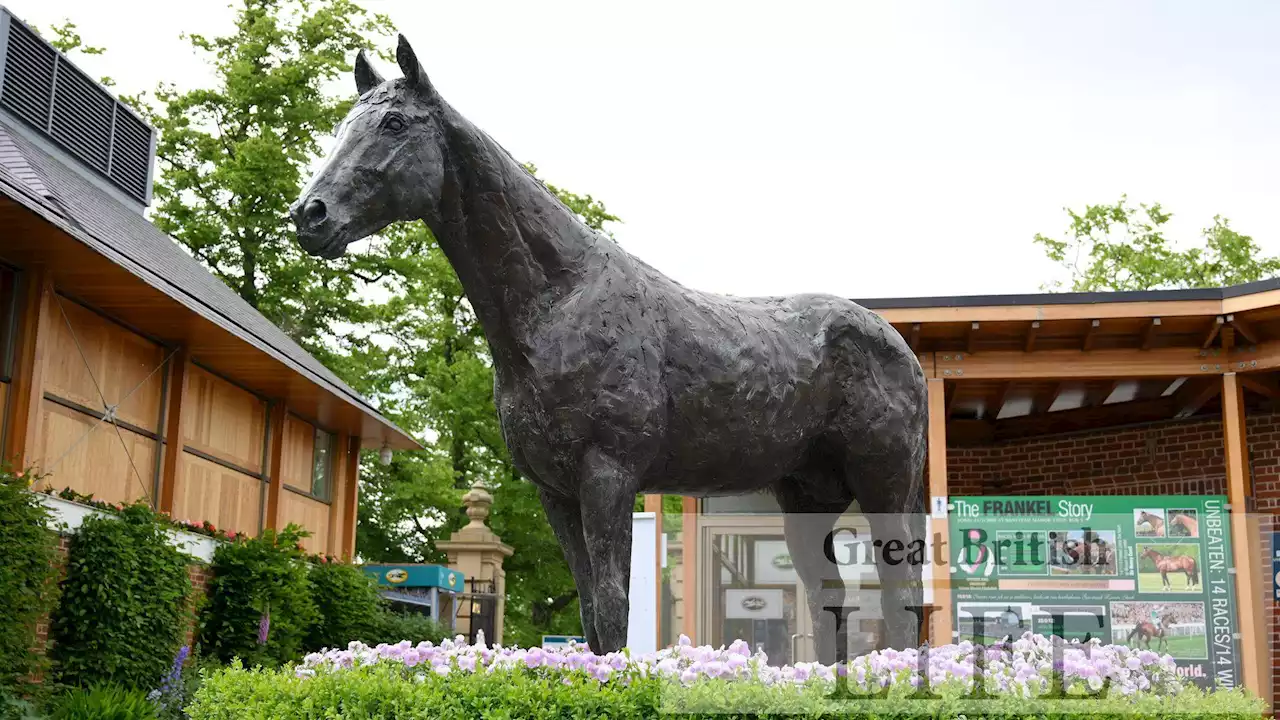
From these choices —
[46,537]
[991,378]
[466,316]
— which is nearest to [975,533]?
[991,378]

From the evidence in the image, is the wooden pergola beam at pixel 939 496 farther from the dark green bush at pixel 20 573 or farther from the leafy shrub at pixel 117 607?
the dark green bush at pixel 20 573

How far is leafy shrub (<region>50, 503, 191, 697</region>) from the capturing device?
939 centimetres

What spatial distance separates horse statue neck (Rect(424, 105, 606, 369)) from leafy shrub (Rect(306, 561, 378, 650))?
1097cm

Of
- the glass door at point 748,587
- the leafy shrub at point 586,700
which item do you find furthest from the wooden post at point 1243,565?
the leafy shrub at point 586,700

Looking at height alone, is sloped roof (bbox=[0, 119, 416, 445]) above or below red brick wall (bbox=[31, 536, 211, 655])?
above

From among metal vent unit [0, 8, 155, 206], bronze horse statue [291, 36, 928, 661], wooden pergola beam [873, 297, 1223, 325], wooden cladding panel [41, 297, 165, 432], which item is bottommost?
bronze horse statue [291, 36, 928, 661]

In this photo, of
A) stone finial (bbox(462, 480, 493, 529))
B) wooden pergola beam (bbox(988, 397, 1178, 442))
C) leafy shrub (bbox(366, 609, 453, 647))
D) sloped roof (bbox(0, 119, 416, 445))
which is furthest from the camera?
stone finial (bbox(462, 480, 493, 529))

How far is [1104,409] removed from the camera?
13.6 meters

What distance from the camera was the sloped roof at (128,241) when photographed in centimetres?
878

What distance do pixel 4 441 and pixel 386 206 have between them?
7683mm

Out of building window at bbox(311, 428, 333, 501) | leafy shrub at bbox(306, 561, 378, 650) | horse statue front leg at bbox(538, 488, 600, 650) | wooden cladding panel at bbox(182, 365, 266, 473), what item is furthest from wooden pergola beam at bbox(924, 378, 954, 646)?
building window at bbox(311, 428, 333, 501)

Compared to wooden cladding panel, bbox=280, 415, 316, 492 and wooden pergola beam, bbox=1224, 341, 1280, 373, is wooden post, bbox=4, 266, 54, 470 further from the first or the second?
wooden pergola beam, bbox=1224, 341, 1280, 373

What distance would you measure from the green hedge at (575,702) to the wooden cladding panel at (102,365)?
7.53 m

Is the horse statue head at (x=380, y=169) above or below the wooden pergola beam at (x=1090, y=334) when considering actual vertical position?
below
